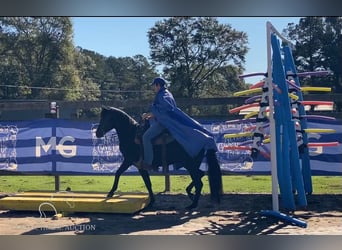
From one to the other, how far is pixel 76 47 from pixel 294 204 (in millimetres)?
1876

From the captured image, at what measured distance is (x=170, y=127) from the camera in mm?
3557

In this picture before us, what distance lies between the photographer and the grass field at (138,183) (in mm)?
3549

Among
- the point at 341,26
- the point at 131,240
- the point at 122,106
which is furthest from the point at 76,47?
the point at 341,26

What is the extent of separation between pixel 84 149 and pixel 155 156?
0.52 metres

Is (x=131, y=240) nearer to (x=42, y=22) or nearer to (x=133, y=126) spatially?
(x=133, y=126)

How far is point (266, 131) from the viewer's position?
3588 mm

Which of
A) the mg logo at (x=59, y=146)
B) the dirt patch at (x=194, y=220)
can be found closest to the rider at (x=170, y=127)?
the dirt patch at (x=194, y=220)

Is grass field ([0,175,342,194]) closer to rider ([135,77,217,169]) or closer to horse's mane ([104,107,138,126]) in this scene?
rider ([135,77,217,169])

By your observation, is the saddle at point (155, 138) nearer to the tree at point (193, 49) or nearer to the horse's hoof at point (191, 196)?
the tree at point (193, 49)

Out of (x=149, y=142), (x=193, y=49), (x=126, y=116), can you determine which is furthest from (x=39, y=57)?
(x=193, y=49)

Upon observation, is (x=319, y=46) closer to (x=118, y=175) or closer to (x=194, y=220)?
(x=194, y=220)

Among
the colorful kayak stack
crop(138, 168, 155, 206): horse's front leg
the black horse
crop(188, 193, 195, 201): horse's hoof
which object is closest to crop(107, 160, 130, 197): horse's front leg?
→ the black horse

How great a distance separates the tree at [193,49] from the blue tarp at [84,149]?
0.33 metres

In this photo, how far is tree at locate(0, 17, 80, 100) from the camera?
3.53 metres
